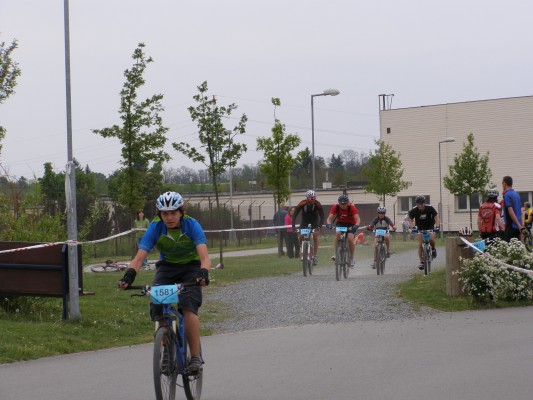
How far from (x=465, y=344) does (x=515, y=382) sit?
2.56 m

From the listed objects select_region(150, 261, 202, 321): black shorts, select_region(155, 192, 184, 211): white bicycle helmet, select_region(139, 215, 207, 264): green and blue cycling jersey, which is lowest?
select_region(150, 261, 202, 321): black shorts

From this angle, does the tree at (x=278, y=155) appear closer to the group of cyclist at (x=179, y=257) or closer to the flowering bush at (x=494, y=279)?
the flowering bush at (x=494, y=279)

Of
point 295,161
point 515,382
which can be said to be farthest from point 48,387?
point 295,161

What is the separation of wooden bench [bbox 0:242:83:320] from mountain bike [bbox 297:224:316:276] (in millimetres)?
8600

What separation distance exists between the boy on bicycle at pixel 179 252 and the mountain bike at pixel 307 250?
13316 mm

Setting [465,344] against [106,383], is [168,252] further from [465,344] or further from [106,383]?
[465,344]

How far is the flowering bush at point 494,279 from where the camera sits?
50.5 feet

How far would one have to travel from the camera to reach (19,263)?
44.6 feet

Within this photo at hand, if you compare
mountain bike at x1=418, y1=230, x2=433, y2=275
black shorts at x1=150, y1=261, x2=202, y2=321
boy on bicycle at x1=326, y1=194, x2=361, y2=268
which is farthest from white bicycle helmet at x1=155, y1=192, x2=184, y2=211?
mountain bike at x1=418, y1=230, x2=433, y2=275

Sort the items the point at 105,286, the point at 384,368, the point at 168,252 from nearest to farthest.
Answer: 1. the point at 168,252
2. the point at 384,368
3. the point at 105,286

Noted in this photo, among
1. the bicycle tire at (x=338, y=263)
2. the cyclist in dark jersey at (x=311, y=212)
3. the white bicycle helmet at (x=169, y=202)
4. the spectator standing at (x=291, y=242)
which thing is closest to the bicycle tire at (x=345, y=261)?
the bicycle tire at (x=338, y=263)

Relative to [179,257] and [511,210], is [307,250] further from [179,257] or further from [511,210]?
[179,257]

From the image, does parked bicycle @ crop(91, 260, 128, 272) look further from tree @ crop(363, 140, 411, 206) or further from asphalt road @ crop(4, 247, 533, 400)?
tree @ crop(363, 140, 411, 206)

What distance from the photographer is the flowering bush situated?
15383 mm
